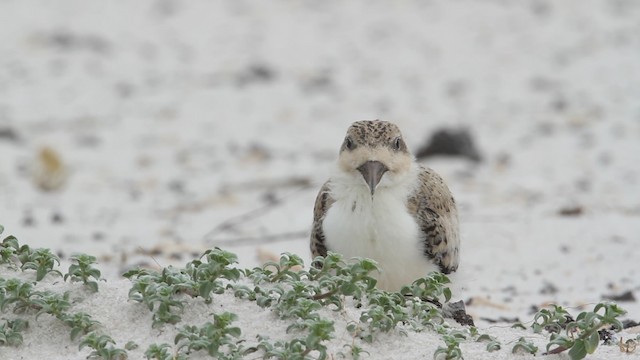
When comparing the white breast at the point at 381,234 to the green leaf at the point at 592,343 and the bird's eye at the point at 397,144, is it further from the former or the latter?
the green leaf at the point at 592,343

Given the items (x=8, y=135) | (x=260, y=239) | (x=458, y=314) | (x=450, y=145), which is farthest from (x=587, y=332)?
(x=8, y=135)

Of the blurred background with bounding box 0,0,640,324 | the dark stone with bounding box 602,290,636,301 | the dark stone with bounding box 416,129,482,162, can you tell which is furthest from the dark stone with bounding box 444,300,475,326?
the dark stone with bounding box 416,129,482,162

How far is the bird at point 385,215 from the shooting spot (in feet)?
17.0

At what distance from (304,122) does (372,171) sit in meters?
7.07

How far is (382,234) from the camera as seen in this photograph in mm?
5152

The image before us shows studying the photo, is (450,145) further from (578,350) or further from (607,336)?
(578,350)

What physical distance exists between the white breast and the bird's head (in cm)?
6

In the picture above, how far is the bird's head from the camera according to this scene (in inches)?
207

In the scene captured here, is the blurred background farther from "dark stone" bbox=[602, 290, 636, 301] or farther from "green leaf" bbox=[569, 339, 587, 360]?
"green leaf" bbox=[569, 339, 587, 360]

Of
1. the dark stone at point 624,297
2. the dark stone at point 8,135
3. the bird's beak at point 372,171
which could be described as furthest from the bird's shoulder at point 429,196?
the dark stone at point 8,135

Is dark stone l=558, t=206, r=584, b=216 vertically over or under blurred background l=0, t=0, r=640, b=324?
under

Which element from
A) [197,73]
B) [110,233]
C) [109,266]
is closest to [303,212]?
[110,233]

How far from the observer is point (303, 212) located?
890cm

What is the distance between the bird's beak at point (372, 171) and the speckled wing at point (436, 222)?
8.5 inches
